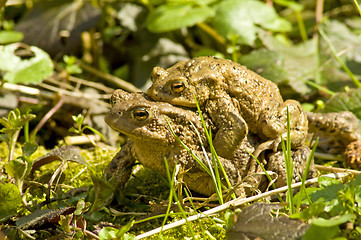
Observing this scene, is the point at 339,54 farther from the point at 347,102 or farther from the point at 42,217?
the point at 42,217

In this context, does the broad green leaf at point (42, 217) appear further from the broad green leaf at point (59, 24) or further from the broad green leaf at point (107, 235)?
the broad green leaf at point (59, 24)

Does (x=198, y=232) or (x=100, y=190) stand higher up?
(x=100, y=190)

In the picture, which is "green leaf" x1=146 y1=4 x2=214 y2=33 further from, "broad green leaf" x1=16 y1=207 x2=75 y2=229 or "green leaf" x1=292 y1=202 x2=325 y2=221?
"green leaf" x1=292 y1=202 x2=325 y2=221

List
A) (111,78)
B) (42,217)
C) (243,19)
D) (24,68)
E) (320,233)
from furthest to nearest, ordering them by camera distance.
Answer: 1. (111,78)
2. (243,19)
3. (24,68)
4. (42,217)
5. (320,233)

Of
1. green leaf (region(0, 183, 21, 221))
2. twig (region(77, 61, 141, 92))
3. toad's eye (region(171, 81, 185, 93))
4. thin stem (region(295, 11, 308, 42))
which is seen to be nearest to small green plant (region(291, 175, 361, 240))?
toad's eye (region(171, 81, 185, 93))

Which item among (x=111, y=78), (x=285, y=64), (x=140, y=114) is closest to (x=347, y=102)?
(x=285, y=64)

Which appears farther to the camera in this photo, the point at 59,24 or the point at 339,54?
the point at 59,24

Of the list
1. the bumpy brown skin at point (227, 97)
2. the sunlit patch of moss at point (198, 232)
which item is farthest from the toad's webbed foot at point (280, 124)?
the sunlit patch of moss at point (198, 232)

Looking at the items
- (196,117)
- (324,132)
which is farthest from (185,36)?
(196,117)
